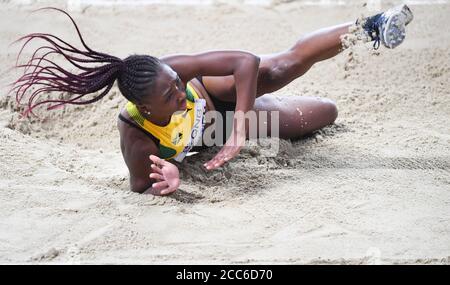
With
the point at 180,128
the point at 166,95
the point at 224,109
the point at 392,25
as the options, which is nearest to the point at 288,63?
the point at 224,109

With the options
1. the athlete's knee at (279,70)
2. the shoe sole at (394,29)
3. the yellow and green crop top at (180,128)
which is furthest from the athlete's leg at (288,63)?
the shoe sole at (394,29)

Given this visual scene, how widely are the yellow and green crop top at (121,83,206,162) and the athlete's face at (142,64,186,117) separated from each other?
0.37 ft

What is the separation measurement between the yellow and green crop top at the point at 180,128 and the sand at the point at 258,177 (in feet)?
0.41

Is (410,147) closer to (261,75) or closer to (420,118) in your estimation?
(420,118)

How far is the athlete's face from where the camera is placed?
2.52 metres

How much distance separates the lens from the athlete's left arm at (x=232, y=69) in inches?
109

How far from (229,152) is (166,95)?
0.37 metres

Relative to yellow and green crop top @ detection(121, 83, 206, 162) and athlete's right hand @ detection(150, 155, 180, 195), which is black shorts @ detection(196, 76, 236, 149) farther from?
athlete's right hand @ detection(150, 155, 180, 195)

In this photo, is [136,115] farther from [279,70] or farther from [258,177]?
[279,70]

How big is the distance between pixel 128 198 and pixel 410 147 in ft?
4.77

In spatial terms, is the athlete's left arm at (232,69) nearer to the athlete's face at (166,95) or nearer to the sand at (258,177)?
the athlete's face at (166,95)

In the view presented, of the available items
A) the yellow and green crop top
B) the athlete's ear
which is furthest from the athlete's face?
the yellow and green crop top
